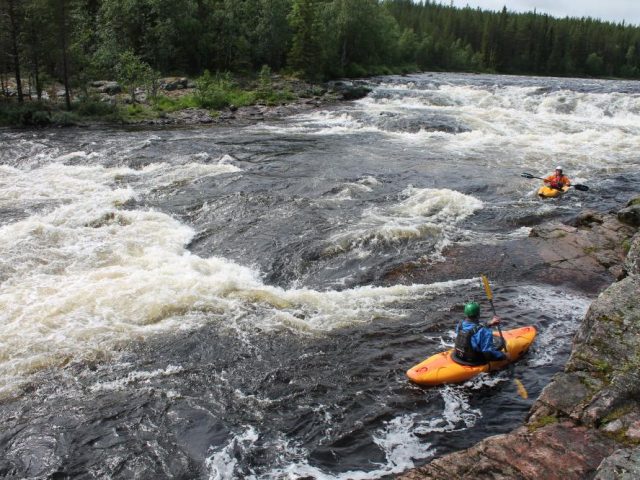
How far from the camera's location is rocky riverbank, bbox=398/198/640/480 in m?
4.53

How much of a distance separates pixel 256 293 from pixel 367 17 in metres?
53.1

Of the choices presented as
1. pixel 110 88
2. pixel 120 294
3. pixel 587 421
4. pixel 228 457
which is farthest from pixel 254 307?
pixel 110 88

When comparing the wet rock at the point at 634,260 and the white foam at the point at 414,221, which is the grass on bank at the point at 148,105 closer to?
the white foam at the point at 414,221

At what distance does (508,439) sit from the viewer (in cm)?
506

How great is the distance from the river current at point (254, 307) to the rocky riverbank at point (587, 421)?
85 centimetres

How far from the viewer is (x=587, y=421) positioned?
5.07 metres

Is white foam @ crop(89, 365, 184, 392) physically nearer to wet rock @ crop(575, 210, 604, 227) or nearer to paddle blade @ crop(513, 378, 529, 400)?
paddle blade @ crop(513, 378, 529, 400)

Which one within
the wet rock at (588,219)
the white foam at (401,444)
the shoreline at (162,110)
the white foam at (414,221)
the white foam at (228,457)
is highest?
the shoreline at (162,110)

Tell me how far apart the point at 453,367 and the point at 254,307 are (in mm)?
3499

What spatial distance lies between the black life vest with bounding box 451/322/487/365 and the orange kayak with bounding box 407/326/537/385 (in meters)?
0.07

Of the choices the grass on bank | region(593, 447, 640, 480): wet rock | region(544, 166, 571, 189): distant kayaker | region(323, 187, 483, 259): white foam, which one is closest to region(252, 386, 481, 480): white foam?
region(593, 447, 640, 480): wet rock

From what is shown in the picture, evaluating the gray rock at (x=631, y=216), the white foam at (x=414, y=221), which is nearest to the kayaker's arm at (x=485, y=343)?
the white foam at (x=414, y=221)

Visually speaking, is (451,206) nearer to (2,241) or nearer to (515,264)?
(515,264)

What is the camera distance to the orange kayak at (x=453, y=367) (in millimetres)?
6840
